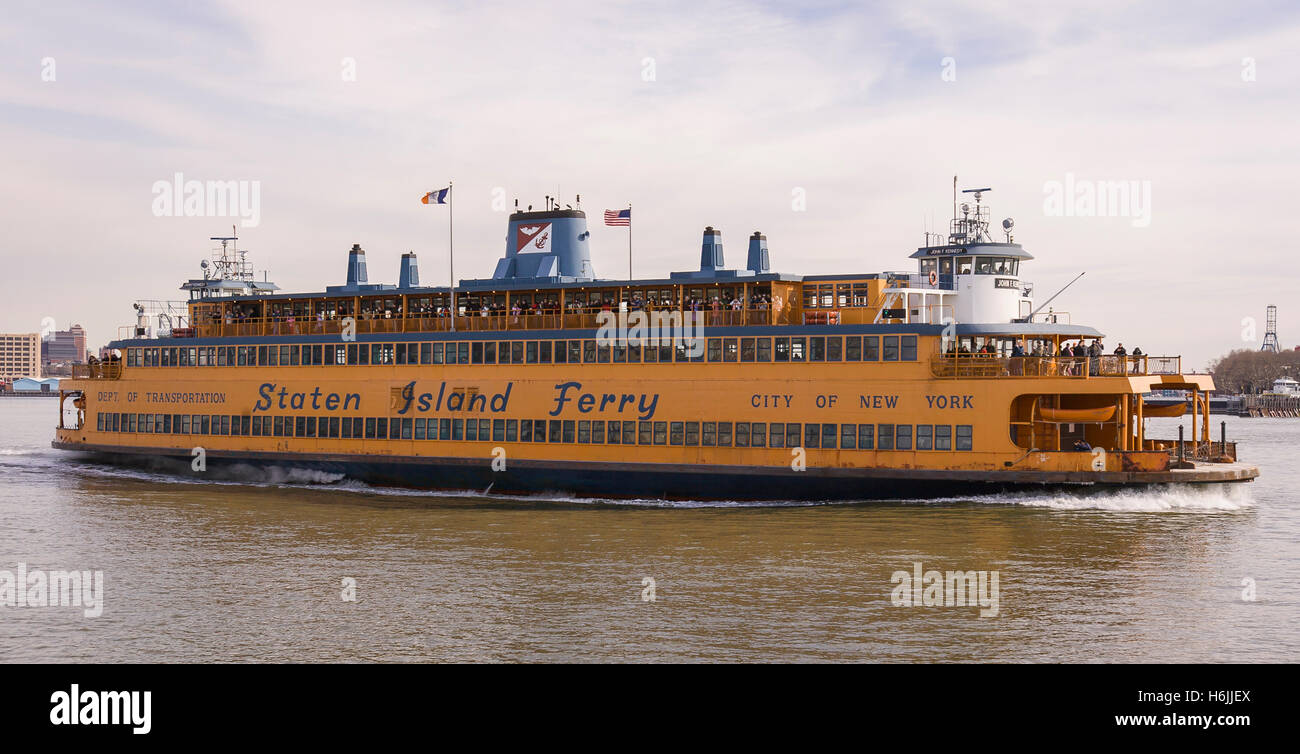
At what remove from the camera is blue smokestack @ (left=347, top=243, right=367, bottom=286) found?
180 ft

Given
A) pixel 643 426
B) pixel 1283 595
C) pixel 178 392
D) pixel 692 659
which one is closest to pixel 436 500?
pixel 643 426

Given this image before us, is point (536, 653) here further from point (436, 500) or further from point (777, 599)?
point (436, 500)

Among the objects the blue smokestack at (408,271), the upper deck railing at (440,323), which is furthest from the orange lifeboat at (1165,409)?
the blue smokestack at (408,271)

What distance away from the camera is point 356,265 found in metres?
55.2

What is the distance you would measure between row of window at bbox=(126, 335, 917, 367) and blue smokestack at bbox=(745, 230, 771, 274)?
5.22m

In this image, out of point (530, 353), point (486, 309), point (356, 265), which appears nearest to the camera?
point (530, 353)

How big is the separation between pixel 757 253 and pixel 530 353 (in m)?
8.99

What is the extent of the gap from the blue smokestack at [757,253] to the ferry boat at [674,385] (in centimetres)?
8

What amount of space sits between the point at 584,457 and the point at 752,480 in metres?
6.22

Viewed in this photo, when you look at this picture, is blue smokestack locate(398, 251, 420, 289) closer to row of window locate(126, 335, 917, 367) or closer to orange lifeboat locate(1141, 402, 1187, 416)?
row of window locate(126, 335, 917, 367)

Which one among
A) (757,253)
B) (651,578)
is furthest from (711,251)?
(651,578)

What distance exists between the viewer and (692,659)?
63.9 feet

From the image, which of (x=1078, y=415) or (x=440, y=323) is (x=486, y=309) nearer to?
(x=440, y=323)
